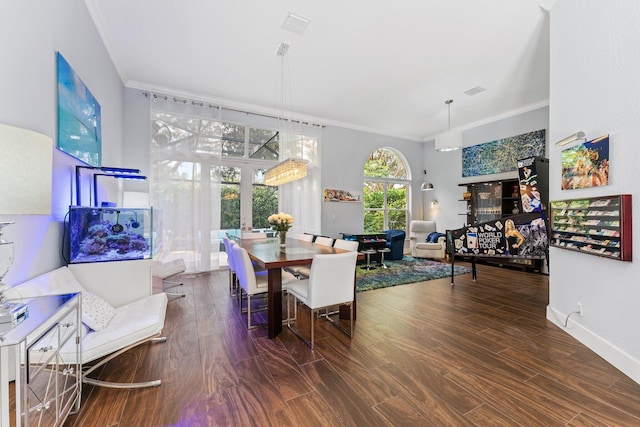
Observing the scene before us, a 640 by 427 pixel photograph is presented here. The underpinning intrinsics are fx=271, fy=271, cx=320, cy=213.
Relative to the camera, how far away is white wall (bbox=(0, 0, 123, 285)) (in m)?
1.66

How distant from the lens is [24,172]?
1.10 m

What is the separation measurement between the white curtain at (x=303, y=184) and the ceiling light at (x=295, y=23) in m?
2.62

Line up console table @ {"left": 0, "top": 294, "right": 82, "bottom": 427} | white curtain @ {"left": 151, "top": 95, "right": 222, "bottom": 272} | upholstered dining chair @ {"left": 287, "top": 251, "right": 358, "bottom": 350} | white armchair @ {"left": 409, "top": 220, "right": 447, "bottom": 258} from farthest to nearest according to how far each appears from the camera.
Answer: white armchair @ {"left": 409, "top": 220, "right": 447, "bottom": 258}
white curtain @ {"left": 151, "top": 95, "right": 222, "bottom": 272}
upholstered dining chair @ {"left": 287, "top": 251, "right": 358, "bottom": 350}
console table @ {"left": 0, "top": 294, "right": 82, "bottom": 427}

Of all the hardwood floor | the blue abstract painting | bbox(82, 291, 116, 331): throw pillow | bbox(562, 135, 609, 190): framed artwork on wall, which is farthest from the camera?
the blue abstract painting

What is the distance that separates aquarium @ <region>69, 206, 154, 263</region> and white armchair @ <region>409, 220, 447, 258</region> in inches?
232

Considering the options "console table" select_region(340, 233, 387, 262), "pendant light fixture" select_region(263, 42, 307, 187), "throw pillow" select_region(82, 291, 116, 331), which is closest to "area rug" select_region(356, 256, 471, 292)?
"console table" select_region(340, 233, 387, 262)

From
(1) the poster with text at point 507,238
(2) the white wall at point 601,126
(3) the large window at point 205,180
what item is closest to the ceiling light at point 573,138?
(2) the white wall at point 601,126

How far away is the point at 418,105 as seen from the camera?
5.59 metres

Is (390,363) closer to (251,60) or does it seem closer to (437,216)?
(251,60)

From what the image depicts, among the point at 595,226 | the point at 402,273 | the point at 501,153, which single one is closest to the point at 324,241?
the point at 402,273

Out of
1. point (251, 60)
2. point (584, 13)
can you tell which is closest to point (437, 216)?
point (584, 13)

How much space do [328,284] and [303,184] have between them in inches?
155

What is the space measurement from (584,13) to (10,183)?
4190mm

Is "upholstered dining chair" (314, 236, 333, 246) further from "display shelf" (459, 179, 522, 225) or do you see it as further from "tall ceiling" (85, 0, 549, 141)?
"display shelf" (459, 179, 522, 225)
